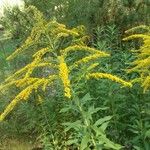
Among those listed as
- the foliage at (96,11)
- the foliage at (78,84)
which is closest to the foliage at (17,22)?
the foliage at (78,84)

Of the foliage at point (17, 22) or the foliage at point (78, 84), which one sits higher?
the foliage at point (17, 22)

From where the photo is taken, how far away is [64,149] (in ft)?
24.8

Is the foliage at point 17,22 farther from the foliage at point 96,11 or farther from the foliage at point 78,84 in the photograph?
the foliage at point 96,11

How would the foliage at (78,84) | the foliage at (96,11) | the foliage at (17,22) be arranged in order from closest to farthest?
the foliage at (78,84)
the foliage at (17,22)
the foliage at (96,11)

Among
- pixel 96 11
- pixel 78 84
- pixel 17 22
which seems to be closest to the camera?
pixel 78 84

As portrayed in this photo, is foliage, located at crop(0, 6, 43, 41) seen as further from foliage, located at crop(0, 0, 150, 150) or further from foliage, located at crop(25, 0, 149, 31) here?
foliage, located at crop(25, 0, 149, 31)

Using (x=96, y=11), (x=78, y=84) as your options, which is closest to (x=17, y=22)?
(x=96, y=11)

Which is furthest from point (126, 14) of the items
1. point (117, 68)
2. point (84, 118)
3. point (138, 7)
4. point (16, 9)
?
point (84, 118)

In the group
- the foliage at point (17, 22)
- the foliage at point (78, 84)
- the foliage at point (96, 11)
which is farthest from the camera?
the foliage at point (96, 11)

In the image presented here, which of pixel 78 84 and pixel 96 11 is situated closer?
pixel 78 84

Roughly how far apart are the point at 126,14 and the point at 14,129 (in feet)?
13.3

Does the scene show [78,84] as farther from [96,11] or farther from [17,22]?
[96,11]

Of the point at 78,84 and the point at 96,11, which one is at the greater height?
the point at 96,11

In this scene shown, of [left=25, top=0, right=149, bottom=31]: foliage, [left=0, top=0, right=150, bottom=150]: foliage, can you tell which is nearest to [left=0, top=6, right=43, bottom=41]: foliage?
[left=0, top=0, right=150, bottom=150]: foliage
